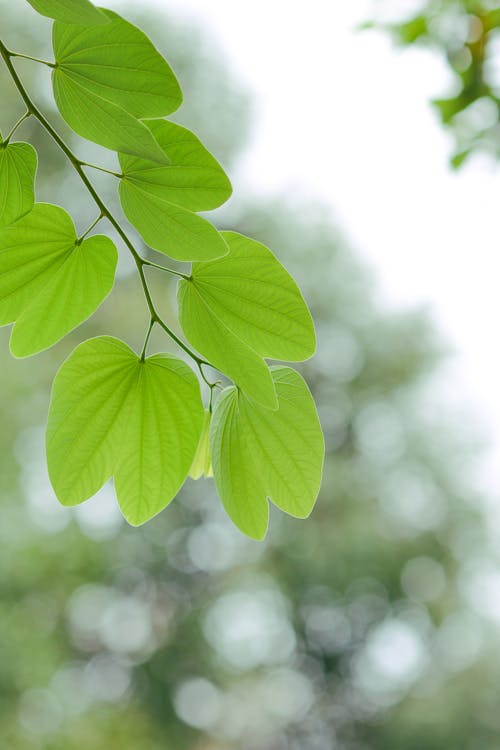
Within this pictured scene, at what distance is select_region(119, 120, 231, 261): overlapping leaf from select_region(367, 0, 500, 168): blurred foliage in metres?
0.77

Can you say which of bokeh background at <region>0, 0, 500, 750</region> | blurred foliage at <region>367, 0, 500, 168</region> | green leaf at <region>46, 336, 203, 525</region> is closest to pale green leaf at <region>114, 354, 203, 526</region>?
green leaf at <region>46, 336, 203, 525</region>

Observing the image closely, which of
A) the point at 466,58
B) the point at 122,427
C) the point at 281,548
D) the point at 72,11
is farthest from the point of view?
the point at 281,548

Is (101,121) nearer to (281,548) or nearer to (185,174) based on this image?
(185,174)

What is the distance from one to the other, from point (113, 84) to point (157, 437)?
5.6 inches

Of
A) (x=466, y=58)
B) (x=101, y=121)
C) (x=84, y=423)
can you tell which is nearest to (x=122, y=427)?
(x=84, y=423)

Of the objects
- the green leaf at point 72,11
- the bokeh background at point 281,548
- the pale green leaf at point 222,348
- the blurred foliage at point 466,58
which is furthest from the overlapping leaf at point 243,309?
the bokeh background at point 281,548

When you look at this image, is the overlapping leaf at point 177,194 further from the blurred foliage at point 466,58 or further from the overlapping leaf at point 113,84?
the blurred foliage at point 466,58

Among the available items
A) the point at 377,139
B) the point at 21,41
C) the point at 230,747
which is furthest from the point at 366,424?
the point at 21,41

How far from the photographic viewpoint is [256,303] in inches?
14.0

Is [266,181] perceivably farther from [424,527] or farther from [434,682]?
[434,682]

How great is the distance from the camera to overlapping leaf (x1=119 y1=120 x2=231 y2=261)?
33cm

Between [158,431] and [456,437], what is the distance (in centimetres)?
638

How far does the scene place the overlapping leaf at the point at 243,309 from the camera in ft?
1.14

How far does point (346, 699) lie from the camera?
5.79 m
